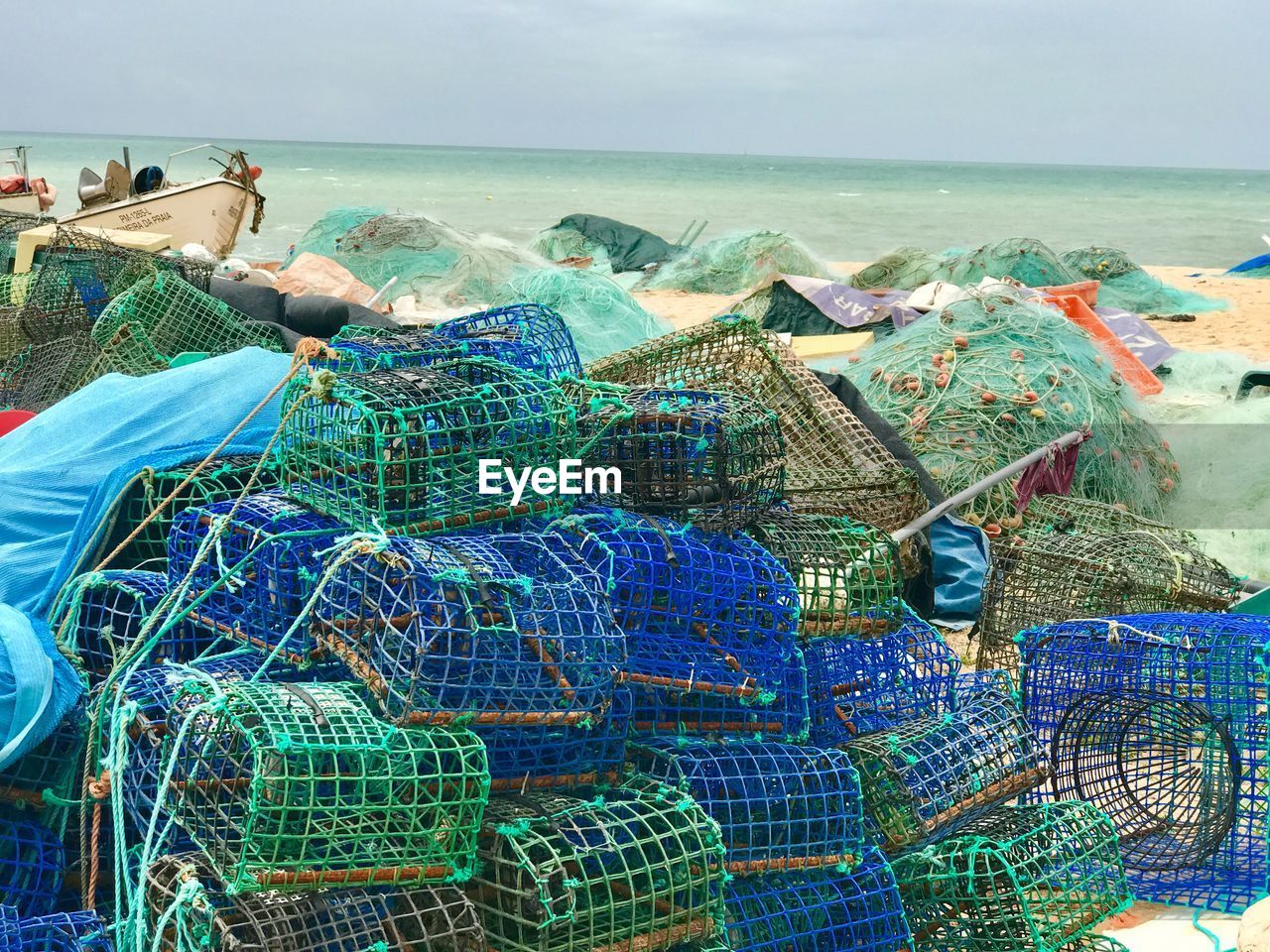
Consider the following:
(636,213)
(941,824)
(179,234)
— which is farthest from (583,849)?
(636,213)

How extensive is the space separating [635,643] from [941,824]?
0.89 m

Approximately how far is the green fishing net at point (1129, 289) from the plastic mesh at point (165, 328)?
34.3 ft

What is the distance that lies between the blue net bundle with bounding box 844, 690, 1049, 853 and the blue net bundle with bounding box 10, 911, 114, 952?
1.74m

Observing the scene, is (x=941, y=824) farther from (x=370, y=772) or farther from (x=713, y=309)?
(x=713, y=309)

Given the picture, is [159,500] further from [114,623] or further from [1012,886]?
[1012,886]

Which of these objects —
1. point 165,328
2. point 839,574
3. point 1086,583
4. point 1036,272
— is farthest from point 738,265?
point 839,574

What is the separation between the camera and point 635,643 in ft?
9.90

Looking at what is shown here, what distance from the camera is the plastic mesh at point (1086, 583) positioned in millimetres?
4562

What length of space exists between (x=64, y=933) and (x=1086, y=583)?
348 cm

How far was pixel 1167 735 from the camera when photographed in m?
3.84

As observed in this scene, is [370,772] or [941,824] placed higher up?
[370,772]

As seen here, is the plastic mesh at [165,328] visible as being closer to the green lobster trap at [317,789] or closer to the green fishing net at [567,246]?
the green lobster trap at [317,789]

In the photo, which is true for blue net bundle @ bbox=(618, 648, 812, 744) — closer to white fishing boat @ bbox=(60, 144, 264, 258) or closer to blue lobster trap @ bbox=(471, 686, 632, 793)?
blue lobster trap @ bbox=(471, 686, 632, 793)

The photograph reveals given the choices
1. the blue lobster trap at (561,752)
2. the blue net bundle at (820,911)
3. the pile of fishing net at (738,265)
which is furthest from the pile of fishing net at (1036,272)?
the blue lobster trap at (561,752)
